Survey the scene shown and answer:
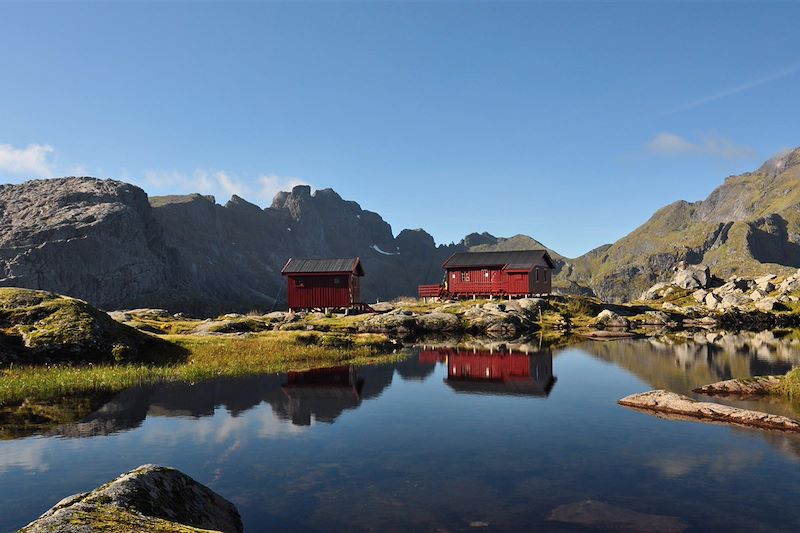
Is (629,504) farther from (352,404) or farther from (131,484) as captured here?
(352,404)

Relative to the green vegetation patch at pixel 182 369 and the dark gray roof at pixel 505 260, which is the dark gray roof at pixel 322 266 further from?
the green vegetation patch at pixel 182 369

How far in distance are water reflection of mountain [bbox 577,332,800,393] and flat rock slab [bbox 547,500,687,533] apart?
18.7 meters

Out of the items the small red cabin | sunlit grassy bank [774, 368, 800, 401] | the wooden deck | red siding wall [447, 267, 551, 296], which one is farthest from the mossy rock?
the wooden deck

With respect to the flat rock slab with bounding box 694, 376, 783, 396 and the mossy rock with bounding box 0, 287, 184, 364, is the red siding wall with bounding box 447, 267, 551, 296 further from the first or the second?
the mossy rock with bounding box 0, 287, 184, 364

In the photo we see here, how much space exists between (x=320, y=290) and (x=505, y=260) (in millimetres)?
31085

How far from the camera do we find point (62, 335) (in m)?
32.0

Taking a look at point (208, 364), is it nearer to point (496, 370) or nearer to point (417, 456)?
point (496, 370)

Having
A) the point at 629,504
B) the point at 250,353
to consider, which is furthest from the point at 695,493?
the point at 250,353

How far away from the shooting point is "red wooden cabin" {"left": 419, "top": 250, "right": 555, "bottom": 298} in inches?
3428

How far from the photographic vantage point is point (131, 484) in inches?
395

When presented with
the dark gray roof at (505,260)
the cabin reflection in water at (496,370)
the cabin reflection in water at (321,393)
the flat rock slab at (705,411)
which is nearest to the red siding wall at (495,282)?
the dark gray roof at (505,260)

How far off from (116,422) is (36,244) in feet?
615

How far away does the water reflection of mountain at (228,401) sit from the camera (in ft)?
69.7

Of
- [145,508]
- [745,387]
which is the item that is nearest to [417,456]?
[145,508]
